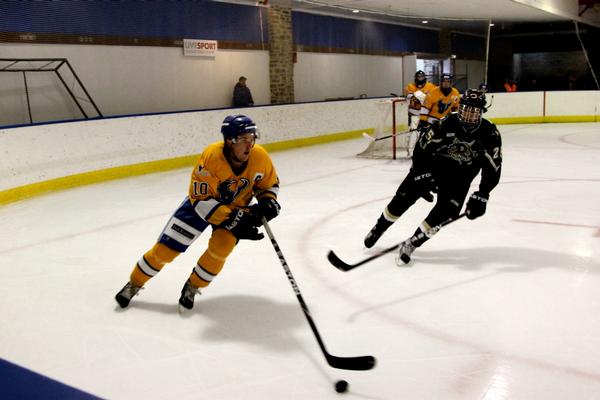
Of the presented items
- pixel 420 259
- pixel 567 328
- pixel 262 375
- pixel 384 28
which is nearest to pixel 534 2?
pixel 384 28

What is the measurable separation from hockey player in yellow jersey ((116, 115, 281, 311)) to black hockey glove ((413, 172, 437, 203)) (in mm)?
1080

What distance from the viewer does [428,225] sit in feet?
11.3

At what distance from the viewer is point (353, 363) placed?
6.95 ft

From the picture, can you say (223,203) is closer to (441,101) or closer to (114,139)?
(441,101)

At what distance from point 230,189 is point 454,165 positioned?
1430 millimetres

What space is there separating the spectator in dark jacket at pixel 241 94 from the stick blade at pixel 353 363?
29.3ft

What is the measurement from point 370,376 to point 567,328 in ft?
3.11

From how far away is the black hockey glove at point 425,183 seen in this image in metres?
3.48

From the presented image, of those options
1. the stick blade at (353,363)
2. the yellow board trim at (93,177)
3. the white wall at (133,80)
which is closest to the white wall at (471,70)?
the white wall at (133,80)

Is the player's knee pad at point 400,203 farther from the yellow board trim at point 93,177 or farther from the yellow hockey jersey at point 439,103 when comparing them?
the yellow board trim at point 93,177

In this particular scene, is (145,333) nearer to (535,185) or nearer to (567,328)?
(567,328)

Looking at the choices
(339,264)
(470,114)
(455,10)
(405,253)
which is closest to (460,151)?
(470,114)

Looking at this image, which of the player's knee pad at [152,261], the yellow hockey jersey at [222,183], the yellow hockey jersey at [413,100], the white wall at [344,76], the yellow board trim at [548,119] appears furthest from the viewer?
the white wall at [344,76]

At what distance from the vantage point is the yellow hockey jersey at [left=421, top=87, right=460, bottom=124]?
6.85 m
